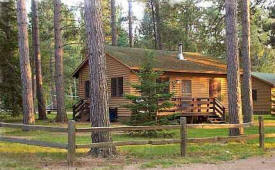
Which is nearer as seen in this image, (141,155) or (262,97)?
(141,155)

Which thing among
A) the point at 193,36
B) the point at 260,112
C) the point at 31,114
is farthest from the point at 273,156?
the point at 193,36

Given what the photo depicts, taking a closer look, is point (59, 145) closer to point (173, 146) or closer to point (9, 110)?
point (173, 146)

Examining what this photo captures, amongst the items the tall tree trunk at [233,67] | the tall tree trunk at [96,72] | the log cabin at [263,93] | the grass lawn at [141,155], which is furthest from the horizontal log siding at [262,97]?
the tall tree trunk at [96,72]

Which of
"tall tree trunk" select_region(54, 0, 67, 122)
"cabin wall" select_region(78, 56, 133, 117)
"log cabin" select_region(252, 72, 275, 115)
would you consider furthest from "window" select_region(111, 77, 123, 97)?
"log cabin" select_region(252, 72, 275, 115)

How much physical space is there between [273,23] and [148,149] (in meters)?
24.4

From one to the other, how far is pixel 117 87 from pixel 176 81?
3.97 meters

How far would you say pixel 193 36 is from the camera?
54719 millimetres

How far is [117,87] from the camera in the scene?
88.7 ft

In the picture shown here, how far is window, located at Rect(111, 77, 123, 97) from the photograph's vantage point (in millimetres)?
26789

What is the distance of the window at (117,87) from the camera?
26.8m

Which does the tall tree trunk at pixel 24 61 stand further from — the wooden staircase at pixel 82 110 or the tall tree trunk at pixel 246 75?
the tall tree trunk at pixel 246 75

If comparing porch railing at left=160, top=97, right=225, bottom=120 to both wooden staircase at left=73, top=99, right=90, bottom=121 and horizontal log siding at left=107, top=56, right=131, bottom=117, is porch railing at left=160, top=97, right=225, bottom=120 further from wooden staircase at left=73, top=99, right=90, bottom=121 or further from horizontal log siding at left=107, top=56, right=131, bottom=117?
wooden staircase at left=73, top=99, right=90, bottom=121

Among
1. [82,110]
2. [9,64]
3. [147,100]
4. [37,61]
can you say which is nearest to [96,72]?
[147,100]

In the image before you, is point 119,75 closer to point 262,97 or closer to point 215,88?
point 215,88
